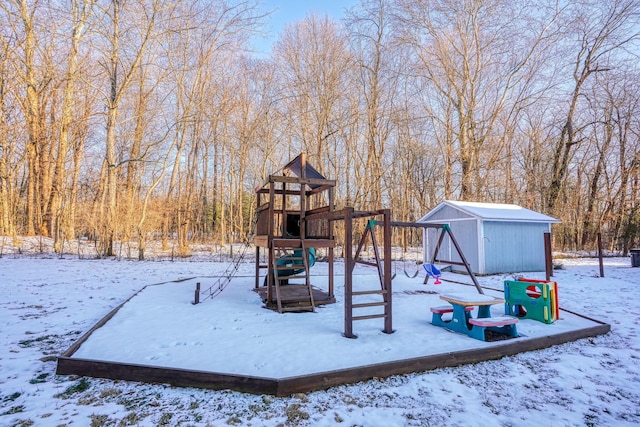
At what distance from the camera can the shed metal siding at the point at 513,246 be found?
1242 centimetres

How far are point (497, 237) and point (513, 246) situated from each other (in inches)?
36.5

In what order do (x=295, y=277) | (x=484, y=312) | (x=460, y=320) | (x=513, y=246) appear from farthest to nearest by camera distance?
(x=513, y=246)
(x=295, y=277)
(x=484, y=312)
(x=460, y=320)

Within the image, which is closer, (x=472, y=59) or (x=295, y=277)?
(x=295, y=277)

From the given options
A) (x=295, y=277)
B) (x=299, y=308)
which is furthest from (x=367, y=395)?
(x=295, y=277)

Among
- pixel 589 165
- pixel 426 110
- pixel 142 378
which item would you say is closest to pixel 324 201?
pixel 426 110

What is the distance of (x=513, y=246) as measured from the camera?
1292cm

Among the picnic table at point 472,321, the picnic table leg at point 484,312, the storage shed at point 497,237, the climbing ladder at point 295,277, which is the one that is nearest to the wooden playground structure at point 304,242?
the climbing ladder at point 295,277

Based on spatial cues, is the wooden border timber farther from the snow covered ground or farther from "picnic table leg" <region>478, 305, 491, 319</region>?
"picnic table leg" <region>478, 305, 491, 319</region>

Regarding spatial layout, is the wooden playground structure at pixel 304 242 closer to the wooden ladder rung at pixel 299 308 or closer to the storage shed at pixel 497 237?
the wooden ladder rung at pixel 299 308

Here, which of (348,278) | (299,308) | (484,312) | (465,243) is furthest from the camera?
(465,243)

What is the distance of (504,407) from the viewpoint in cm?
296

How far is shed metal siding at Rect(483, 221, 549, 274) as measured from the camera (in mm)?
12423

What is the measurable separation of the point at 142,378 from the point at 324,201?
49.7ft

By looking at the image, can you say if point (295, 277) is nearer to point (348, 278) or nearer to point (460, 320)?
point (348, 278)
